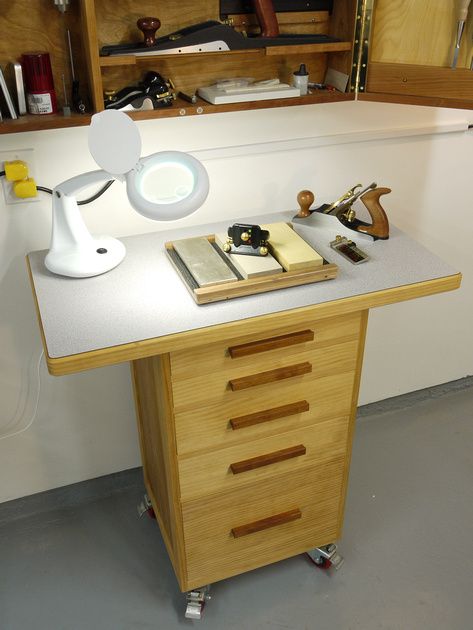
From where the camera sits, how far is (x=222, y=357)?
4.77ft

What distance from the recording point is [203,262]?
1.52 metres

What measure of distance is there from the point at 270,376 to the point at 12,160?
81cm

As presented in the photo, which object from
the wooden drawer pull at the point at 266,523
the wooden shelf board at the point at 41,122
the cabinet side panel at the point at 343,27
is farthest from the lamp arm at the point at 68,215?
the wooden drawer pull at the point at 266,523

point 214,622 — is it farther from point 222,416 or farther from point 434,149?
point 434,149

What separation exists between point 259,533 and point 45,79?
125 centimetres

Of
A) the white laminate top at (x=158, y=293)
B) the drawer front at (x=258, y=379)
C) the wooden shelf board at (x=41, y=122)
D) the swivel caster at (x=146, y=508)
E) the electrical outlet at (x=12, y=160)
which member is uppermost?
the wooden shelf board at (x=41, y=122)

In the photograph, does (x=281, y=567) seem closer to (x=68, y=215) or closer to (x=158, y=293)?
(x=158, y=293)

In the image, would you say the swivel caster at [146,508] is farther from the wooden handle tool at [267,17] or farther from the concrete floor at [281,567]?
the wooden handle tool at [267,17]

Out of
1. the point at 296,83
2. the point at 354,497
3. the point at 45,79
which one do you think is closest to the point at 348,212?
the point at 296,83

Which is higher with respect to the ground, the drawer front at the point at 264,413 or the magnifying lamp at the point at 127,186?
the magnifying lamp at the point at 127,186

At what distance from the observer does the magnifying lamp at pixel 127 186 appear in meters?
1.32

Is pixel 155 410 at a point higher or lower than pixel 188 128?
lower

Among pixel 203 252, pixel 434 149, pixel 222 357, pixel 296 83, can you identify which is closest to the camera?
pixel 222 357

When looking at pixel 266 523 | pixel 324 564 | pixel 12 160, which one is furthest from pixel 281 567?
pixel 12 160
